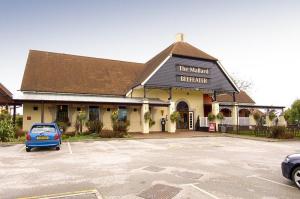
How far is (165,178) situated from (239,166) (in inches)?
129

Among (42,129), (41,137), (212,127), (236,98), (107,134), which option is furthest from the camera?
(236,98)

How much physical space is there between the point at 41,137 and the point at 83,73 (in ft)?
47.7

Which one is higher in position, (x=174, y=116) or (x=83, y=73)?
(x=83, y=73)

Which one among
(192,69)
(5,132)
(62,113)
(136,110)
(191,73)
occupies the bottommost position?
(5,132)

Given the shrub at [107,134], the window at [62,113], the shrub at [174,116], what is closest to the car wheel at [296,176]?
the shrub at [107,134]

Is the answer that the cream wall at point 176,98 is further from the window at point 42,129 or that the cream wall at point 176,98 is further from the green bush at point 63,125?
the window at point 42,129

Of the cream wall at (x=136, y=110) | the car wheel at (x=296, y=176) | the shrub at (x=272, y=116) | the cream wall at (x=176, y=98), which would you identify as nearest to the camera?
the car wheel at (x=296, y=176)

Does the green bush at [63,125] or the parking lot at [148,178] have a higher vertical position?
the green bush at [63,125]

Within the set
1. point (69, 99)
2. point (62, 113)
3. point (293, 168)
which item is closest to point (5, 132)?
point (69, 99)

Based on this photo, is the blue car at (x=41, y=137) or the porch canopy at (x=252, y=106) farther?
the porch canopy at (x=252, y=106)

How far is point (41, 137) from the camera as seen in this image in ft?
39.0

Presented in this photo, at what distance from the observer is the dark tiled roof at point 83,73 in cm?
2257

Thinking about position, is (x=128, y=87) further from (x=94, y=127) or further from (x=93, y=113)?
(x=94, y=127)

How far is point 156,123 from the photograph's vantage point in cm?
2545
